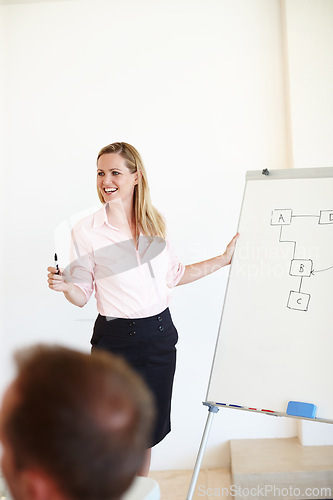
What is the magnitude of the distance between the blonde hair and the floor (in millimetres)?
1305

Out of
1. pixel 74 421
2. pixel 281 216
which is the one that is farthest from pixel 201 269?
pixel 74 421

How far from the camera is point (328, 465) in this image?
235cm

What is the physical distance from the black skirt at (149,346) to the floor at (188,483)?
2.12ft

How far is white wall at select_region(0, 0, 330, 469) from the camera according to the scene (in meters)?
2.60

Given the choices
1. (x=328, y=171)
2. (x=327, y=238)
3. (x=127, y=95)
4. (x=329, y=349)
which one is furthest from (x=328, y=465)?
(x=127, y=95)

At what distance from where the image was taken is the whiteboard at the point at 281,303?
1.78 metres

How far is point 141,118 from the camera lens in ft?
8.58

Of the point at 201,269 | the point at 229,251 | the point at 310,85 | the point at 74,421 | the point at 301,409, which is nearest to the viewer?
the point at 74,421

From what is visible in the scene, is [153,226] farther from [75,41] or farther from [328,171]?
[75,41]

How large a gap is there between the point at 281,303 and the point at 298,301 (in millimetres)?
64

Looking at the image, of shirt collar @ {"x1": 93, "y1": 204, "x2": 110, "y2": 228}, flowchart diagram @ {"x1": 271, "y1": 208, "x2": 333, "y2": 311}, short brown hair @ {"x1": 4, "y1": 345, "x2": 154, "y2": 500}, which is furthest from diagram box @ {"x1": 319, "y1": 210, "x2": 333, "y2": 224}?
short brown hair @ {"x1": 4, "y1": 345, "x2": 154, "y2": 500}

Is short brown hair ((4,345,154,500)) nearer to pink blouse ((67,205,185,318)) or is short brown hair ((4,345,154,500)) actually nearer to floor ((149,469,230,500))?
pink blouse ((67,205,185,318))

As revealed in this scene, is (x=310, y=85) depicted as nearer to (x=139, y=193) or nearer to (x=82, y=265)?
(x=139, y=193)

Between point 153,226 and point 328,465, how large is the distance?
55.8 inches
